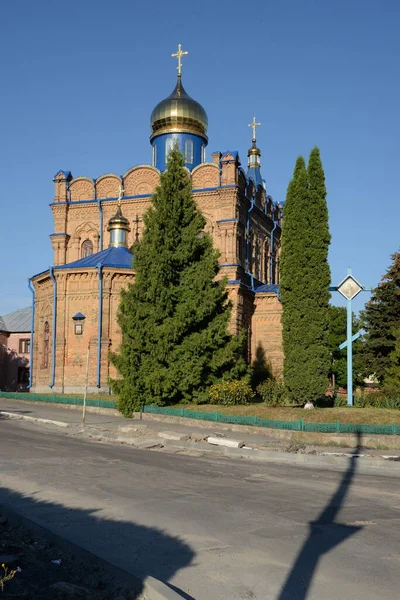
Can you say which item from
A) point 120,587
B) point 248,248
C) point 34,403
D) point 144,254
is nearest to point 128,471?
point 120,587

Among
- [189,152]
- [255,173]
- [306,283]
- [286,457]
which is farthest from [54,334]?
[255,173]

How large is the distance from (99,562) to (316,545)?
221 cm

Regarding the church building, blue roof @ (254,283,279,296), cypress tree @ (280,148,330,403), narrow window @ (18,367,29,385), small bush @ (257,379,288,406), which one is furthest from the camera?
narrow window @ (18,367,29,385)

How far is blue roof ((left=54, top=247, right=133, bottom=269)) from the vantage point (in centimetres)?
3035

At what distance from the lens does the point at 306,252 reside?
20.2m

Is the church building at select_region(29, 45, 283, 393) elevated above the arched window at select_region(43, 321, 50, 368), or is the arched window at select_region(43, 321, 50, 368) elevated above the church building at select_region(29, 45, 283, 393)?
the church building at select_region(29, 45, 283, 393)

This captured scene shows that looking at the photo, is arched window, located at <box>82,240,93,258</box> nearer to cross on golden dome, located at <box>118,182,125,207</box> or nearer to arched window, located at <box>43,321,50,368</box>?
cross on golden dome, located at <box>118,182,125,207</box>

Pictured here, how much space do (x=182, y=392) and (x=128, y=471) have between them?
37.3 feet

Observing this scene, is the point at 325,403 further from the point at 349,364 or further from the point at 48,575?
the point at 48,575

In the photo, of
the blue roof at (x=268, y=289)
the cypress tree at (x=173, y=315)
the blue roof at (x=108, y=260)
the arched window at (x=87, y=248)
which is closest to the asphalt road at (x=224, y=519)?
the cypress tree at (x=173, y=315)

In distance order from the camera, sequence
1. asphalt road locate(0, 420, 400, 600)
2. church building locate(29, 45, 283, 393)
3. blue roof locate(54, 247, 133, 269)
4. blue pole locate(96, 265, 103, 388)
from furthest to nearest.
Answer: blue roof locate(54, 247, 133, 269) → church building locate(29, 45, 283, 393) → blue pole locate(96, 265, 103, 388) → asphalt road locate(0, 420, 400, 600)

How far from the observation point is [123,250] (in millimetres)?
32719

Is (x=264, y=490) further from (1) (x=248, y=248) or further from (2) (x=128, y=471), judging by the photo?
(1) (x=248, y=248)

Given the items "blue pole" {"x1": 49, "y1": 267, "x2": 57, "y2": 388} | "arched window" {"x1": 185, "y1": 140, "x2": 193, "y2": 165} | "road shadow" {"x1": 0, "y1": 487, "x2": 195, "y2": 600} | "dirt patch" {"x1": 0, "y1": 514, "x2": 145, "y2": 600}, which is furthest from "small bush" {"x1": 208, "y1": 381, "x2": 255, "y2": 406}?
"arched window" {"x1": 185, "y1": 140, "x2": 193, "y2": 165}
